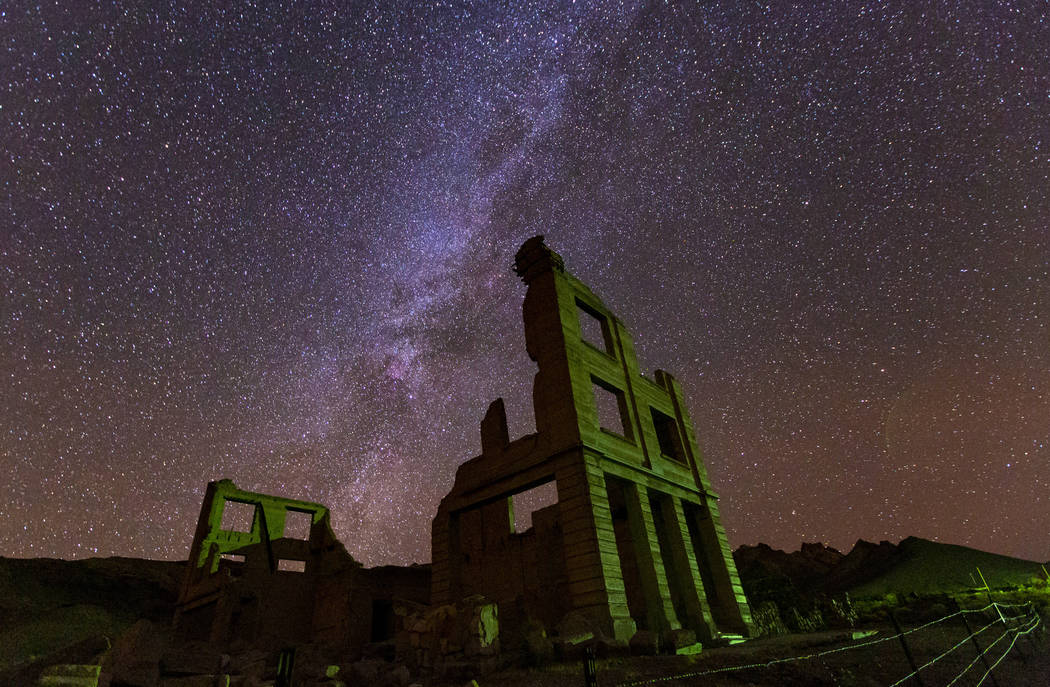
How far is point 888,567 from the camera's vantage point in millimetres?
61562

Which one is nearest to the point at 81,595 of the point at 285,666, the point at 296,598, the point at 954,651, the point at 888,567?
the point at 296,598

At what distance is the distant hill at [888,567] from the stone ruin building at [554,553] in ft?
101

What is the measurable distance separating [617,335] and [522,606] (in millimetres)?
9846

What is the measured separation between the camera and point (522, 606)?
52.5 ft

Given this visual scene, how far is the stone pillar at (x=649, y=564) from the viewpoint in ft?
47.9

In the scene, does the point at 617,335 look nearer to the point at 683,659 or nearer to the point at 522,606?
the point at 522,606

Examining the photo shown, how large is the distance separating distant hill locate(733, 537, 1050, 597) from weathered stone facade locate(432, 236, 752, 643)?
2983cm

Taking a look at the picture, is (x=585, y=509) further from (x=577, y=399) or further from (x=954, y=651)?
(x=954, y=651)

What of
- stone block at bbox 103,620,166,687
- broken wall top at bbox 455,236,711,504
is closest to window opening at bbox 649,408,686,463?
broken wall top at bbox 455,236,711,504

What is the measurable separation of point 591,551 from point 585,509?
102cm

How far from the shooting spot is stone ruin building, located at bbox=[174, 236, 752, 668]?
12906 millimetres

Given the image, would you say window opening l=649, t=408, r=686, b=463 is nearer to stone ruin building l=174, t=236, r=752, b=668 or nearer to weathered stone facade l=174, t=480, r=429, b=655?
stone ruin building l=174, t=236, r=752, b=668

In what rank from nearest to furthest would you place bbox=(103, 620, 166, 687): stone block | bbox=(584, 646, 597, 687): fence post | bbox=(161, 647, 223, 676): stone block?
bbox=(584, 646, 597, 687): fence post < bbox=(103, 620, 166, 687): stone block < bbox=(161, 647, 223, 676): stone block

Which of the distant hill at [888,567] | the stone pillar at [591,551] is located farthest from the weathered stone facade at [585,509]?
the distant hill at [888,567]
